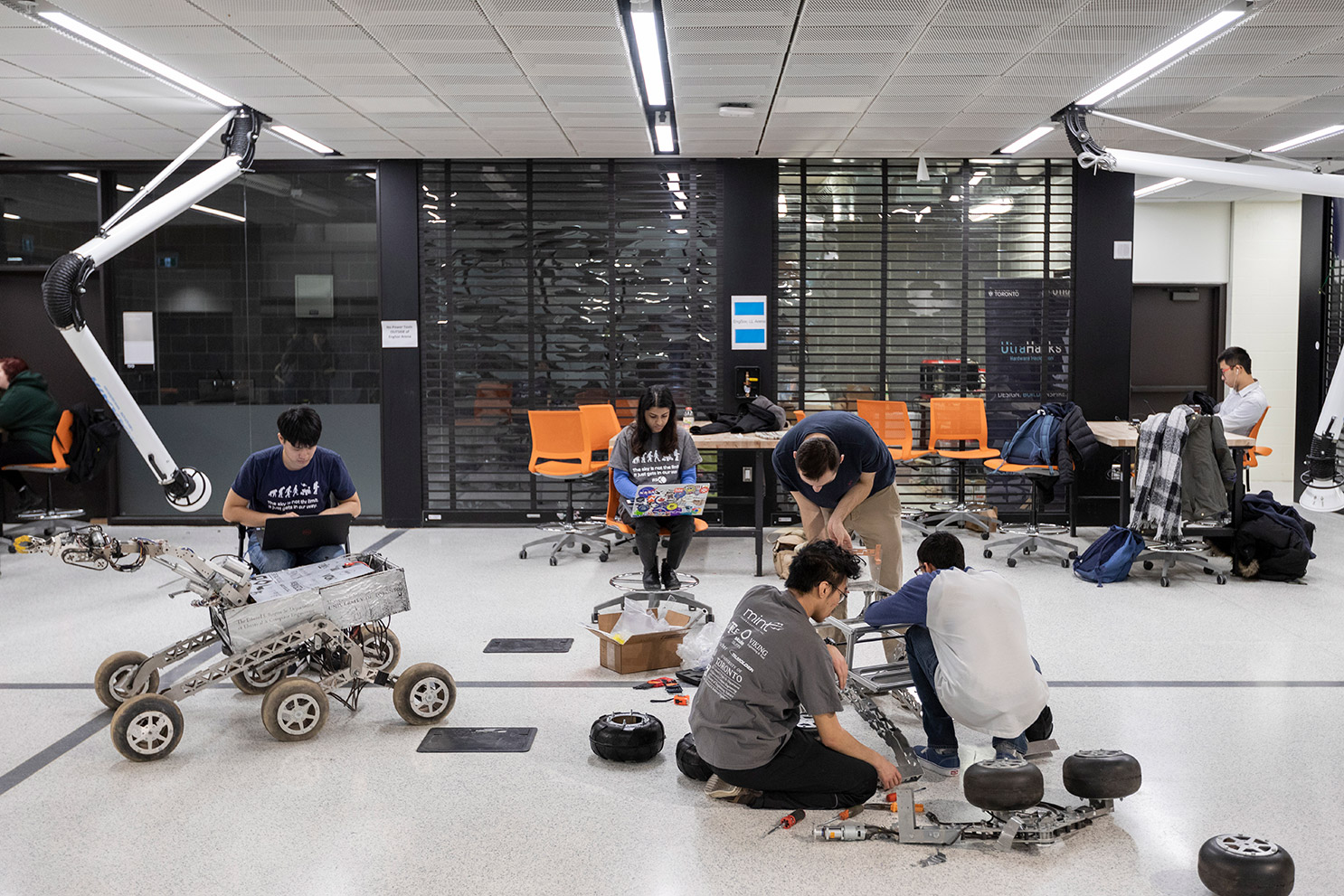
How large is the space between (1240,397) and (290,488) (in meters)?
6.18

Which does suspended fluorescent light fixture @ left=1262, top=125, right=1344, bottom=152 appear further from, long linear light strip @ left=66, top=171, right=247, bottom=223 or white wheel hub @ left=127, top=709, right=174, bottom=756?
long linear light strip @ left=66, top=171, right=247, bottom=223

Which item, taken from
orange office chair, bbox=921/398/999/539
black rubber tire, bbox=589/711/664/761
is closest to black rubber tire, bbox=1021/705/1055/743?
black rubber tire, bbox=589/711/664/761

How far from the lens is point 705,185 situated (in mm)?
8359

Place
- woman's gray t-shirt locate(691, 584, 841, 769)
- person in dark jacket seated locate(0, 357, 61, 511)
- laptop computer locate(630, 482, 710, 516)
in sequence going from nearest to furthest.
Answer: woman's gray t-shirt locate(691, 584, 841, 769) < laptop computer locate(630, 482, 710, 516) < person in dark jacket seated locate(0, 357, 61, 511)

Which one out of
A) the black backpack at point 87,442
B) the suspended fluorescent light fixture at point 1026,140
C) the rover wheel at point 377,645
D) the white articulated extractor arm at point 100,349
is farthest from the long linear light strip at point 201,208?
the suspended fluorescent light fixture at point 1026,140

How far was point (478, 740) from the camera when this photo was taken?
376 centimetres

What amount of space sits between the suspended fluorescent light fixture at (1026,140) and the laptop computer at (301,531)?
219 inches

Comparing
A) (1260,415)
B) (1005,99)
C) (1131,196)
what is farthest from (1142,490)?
(1131,196)

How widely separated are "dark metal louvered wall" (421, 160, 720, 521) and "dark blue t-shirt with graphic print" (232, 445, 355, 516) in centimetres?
381

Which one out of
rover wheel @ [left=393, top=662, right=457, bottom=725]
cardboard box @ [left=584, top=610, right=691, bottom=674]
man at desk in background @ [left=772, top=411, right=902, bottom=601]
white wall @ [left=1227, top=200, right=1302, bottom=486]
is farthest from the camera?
white wall @ [left=1227, top=200, right=1302, bottom=486]

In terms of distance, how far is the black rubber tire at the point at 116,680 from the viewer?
3.98m

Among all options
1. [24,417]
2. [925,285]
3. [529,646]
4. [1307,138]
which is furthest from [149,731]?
[1307,138]

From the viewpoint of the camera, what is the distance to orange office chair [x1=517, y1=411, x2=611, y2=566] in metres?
7.43

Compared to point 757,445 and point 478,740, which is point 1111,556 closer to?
point 757,445
